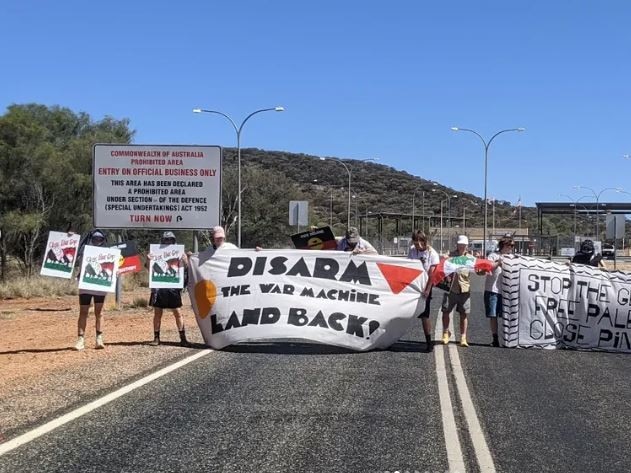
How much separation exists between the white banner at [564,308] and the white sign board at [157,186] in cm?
905

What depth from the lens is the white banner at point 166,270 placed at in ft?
36.6

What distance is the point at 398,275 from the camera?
35.1ft

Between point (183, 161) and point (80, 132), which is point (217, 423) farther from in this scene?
point (80, 132)

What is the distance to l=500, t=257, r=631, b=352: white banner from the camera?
1122 cm

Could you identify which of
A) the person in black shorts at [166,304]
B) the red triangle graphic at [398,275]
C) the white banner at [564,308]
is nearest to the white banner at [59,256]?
the person in black shorts at [166,304]

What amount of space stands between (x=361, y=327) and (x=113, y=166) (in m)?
10.5

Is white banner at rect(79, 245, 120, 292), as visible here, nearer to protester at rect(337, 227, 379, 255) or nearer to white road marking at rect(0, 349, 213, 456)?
white road marking at rect(0, 349, 213, 456)

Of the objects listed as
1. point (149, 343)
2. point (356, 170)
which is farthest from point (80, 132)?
point (356, 170)

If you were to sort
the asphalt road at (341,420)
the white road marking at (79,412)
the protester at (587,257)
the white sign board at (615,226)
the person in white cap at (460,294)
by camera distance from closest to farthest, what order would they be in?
the asphalt road at (341,420) < the white road marking at (79,412) < the person in white cap at (460,294) < the protester at (587,257) < the white sign board at (615,226)

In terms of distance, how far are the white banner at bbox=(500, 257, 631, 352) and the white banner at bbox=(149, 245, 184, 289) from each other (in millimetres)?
5054

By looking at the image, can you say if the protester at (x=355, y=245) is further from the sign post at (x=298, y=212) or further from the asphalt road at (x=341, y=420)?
the sign post at (x=298, y=212)

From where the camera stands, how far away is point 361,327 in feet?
34.0

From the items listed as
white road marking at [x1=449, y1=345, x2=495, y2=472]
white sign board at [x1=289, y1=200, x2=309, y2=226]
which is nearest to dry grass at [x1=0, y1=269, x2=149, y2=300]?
white sign board at [x1=289, y1=200, x2=309, y2=226]

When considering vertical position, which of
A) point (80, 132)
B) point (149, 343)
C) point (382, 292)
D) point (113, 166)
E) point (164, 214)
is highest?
point (80, 132)
